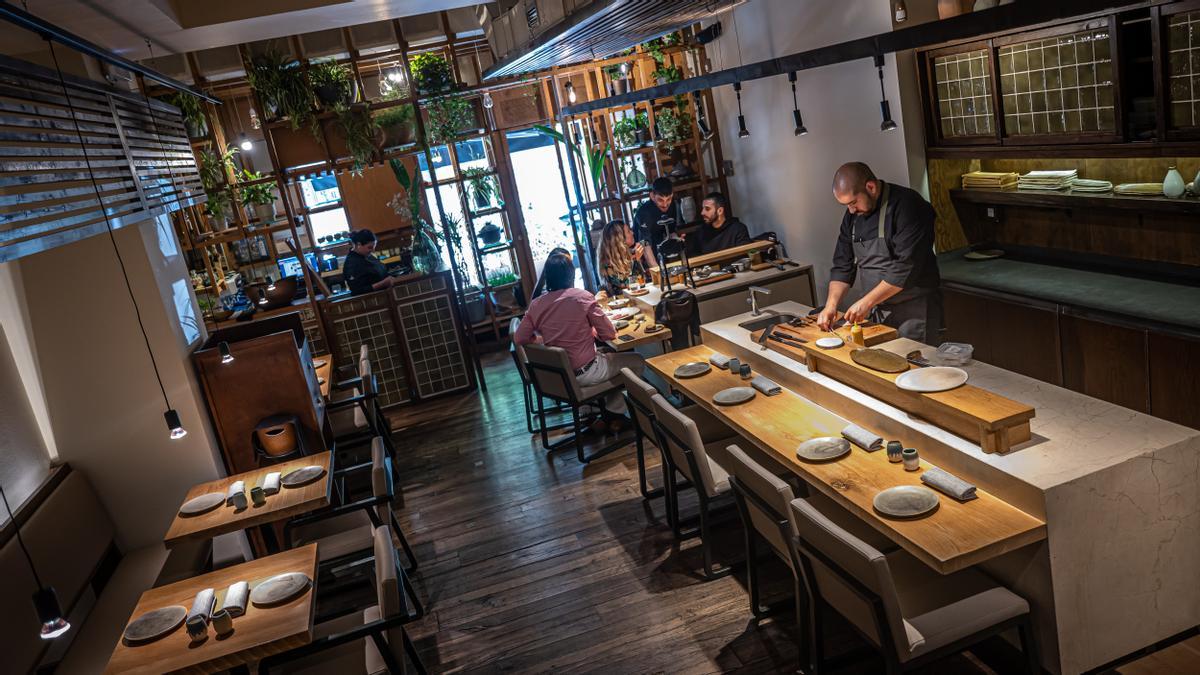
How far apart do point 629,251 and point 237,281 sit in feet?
15.3

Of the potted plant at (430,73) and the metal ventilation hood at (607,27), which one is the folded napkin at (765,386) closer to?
the metal ventilation hood at (607,27)

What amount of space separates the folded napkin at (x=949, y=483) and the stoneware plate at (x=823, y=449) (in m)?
0.42

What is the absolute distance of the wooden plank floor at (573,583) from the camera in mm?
4172

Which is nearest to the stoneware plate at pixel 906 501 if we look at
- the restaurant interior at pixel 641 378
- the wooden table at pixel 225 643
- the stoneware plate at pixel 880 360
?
the restaurant interior at pixel 641 378

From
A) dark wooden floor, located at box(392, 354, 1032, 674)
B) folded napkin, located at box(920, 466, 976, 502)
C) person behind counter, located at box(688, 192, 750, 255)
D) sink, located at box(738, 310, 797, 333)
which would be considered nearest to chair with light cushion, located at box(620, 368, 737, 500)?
dark wooden floor, located at box(392, 354, 1032, 674)

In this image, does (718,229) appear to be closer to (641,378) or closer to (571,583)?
(641,378)

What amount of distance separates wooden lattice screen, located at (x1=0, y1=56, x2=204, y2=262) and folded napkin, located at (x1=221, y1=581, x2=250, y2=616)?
170 cm

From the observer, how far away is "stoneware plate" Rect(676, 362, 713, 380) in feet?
18.0

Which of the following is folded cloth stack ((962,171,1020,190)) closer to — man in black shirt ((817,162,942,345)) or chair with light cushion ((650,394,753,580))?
man in black shirt ((817,162,942,345))

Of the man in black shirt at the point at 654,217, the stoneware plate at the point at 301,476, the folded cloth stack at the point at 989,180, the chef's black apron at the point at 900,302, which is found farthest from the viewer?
the man in black shirt at the point at 654,217

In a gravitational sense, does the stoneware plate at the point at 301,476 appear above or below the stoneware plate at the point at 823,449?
above

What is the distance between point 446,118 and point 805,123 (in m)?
3.85

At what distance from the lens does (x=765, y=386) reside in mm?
4961

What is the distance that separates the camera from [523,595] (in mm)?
5004
